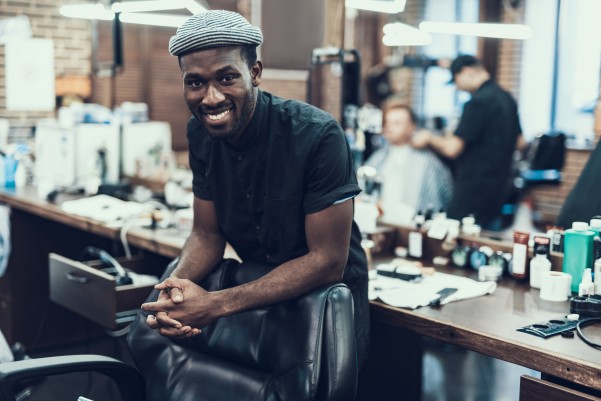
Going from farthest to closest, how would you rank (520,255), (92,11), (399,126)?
(399,126) → (92,11) → (520,255)

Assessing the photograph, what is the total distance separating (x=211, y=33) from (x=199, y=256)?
2.14 ft

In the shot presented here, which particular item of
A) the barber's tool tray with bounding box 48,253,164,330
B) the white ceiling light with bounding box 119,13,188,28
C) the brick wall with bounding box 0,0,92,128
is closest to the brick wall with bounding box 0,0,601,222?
the brick wall with bounding box 0,0,92,128

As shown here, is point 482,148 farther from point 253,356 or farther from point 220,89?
point 253,356

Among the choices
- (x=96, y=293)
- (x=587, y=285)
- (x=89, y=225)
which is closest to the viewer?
(x=587, y=285)

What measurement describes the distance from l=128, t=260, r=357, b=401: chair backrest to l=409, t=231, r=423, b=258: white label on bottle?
1.21 meters

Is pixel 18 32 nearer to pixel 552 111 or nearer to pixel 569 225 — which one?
pixel 569 225

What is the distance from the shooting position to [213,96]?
1.83m

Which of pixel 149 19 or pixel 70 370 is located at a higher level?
pixel 149 19

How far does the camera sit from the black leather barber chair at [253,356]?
162 cm

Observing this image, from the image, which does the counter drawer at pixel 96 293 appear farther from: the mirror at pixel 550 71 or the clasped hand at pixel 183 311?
the mirror at pixel 550 71

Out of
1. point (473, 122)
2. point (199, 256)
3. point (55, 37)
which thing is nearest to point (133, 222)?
point (199, 256)

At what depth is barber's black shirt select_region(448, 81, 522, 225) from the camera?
179 inches

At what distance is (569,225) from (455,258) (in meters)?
0.43

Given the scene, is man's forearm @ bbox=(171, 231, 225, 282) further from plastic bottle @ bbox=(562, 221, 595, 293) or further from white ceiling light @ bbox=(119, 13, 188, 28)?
white ceiling light @ bbox=(119, 13, 188, 28)
